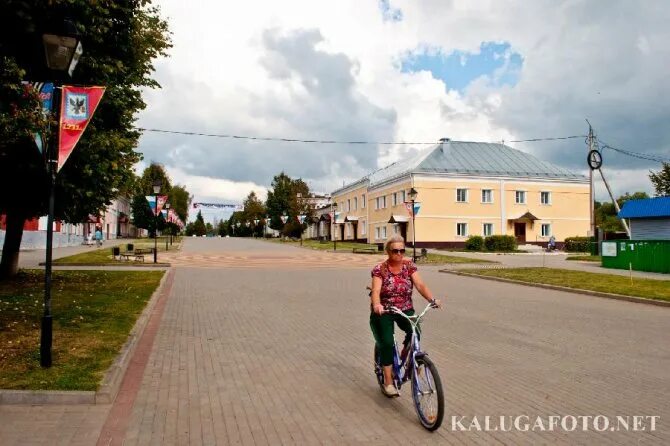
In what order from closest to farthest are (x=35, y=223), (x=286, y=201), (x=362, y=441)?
(x=362, y=441), (x=35, y=223), (x=286, y=201)

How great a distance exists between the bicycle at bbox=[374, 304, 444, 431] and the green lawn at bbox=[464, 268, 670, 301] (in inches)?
458

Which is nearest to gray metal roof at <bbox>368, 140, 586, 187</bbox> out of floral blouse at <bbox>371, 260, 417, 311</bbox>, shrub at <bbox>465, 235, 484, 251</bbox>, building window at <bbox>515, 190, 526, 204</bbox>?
building window at <bbox>515, 190, 526, 204</bbox>

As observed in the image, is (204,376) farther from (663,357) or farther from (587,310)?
(587,310)

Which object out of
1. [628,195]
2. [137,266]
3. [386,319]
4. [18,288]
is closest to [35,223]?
[137,266]

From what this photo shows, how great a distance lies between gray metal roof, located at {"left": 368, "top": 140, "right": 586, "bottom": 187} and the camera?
5262 cm

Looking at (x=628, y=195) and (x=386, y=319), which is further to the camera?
(x=628, y=195)

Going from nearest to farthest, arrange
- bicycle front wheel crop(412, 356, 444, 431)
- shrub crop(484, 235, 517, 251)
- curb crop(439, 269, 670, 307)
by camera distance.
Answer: bicycle front wheel crop(412, 356, 444, 431) < curb crop(439, 269, 670, 307) < shrub crop(484, 235, 517, 251)

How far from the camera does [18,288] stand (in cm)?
1462

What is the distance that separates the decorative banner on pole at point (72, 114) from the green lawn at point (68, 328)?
2.43 meters

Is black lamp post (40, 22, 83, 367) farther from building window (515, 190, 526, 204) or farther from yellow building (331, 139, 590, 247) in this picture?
building window (515, 190, 526, 204)

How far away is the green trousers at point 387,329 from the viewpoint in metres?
5.43

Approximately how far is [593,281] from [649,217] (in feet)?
46.0

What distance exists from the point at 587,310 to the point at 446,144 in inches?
1748

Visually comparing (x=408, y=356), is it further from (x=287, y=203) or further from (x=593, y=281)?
(x=287, y=203)
